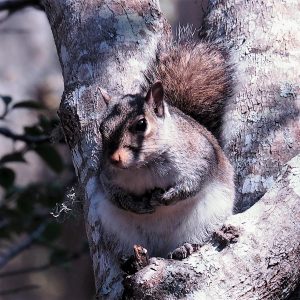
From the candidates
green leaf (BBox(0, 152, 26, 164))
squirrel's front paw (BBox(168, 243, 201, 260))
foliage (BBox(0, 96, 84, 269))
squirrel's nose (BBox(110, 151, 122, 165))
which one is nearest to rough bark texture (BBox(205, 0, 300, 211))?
squirrel's front paw (BBox(168, 243, 201, 260))

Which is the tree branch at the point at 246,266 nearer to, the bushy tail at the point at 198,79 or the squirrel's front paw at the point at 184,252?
the squirrel's front paw at the point at 184,252

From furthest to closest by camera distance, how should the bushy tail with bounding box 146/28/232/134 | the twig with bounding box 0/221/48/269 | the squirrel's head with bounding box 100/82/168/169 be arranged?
the twig with bounding box 0/221/48/269
the bushy tail with bounding box 146/28/232/134
the squirrel's head with bounding box 100/82/168/169

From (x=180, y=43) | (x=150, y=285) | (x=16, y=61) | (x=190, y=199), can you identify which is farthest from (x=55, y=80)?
(x=150, y=285)

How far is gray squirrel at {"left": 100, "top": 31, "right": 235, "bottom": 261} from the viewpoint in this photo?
7.86ft

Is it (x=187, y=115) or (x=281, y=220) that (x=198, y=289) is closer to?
(x=281, y=220)

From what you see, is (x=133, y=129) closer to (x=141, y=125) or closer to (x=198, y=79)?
(x=141, y=125)

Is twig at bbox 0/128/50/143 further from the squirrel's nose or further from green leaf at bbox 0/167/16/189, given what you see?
the squirrel's nose

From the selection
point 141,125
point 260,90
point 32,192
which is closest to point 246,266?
point 141,125

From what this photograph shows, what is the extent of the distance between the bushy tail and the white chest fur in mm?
387

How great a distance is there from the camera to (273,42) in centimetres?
287

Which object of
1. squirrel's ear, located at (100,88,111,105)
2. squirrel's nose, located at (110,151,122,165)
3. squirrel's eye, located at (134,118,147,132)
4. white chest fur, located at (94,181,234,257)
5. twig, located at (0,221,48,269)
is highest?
squirrel's ear, located at (100,88,111,105)

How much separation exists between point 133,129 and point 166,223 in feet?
1.00

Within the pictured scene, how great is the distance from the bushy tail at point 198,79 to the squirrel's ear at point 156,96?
33cm

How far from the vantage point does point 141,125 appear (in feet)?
7.91
